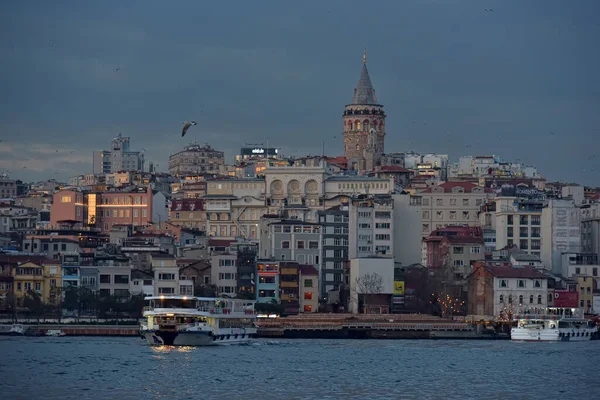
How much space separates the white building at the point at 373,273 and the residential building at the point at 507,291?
6784mm

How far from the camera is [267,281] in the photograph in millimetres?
115312

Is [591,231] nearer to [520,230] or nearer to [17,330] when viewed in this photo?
[520,230]

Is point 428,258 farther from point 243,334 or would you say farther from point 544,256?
point 243,334

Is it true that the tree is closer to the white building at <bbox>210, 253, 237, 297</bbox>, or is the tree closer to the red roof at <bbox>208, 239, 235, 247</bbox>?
the white building at <bbox>210, 253, 237, 297</bbox>

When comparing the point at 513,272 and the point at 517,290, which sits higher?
the point at 513,272

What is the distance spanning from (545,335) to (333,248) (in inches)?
1198

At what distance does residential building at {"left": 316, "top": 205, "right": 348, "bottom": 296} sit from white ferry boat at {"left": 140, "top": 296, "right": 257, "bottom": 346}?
117 feet

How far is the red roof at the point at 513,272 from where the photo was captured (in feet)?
373

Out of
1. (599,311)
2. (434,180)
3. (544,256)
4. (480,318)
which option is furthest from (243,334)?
(434,180)

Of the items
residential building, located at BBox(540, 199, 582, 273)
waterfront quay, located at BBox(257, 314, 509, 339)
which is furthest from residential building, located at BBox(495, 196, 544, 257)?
waterfront quay, located at BBox(257, 314, 509, 339)

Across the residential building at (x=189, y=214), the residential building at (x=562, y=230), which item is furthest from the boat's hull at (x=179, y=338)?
the residential building at (x=189, y=214)

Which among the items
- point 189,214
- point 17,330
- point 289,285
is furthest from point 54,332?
point 189,214

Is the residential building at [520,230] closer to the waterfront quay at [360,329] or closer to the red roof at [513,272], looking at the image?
the red roof at [513,272]

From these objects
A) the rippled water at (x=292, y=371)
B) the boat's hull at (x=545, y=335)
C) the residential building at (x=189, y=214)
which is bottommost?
the rippled water at (x=292, y=371)
